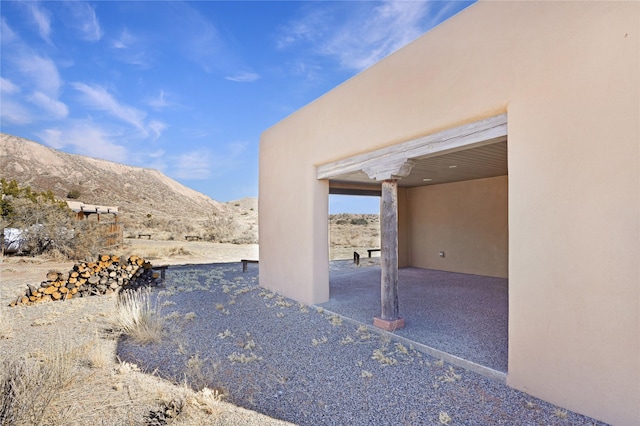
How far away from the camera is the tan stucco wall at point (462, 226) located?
8070 millimetres

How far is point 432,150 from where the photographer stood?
3.87 meters

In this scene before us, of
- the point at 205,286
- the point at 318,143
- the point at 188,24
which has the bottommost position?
the point at 205,286

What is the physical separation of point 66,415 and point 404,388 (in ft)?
9.07

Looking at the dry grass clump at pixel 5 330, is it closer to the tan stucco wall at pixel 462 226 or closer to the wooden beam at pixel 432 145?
the wooden beam at pixel 432 145

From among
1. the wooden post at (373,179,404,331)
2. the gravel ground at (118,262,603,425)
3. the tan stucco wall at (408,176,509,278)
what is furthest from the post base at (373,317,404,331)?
the tan stucco wall at (408,176,509,278)

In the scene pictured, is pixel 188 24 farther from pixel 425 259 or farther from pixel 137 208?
pixel 137 208

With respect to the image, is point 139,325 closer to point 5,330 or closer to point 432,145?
point 5,330

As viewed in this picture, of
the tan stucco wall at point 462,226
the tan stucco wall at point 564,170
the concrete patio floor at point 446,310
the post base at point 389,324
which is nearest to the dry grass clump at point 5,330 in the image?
the concrete patio floor at point 446,310

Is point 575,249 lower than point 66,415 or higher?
higher

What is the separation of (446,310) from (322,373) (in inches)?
115

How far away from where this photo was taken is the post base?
4410 mm

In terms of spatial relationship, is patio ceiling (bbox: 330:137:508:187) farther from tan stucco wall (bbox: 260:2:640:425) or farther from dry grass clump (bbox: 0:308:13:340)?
dry grass clump (bbox: 0:308:13:340)

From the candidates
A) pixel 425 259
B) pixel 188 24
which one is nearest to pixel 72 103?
pixel 188 24

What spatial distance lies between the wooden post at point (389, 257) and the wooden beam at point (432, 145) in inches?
15.2
